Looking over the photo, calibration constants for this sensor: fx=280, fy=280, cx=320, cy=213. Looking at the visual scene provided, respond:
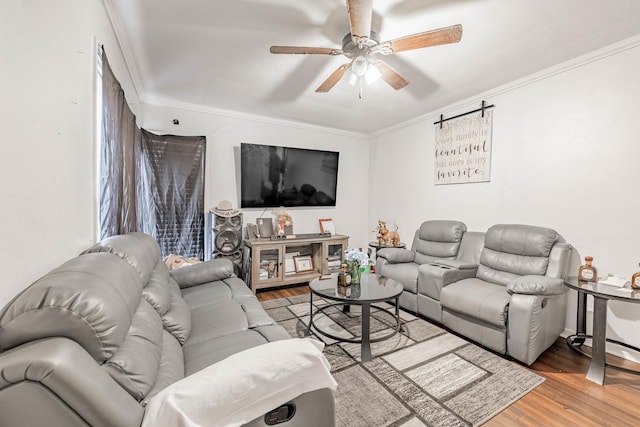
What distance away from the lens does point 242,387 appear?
2.63 ft

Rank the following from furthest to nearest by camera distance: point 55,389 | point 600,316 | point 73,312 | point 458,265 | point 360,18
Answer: point 458,265
point 600,316
point 360,18
point 73,312
point 55,389

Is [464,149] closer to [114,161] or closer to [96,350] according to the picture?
[114,161]

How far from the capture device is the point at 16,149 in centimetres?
91

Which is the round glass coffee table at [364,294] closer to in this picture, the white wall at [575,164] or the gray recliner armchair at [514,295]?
the gray recliner armchair at [514,295]

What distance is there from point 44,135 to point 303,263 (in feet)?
11.3

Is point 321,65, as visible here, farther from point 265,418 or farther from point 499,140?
point 265,418

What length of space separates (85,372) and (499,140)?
3739 millimetres

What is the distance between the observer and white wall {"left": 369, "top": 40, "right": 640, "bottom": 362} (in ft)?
7.36

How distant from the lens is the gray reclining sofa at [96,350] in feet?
2.00

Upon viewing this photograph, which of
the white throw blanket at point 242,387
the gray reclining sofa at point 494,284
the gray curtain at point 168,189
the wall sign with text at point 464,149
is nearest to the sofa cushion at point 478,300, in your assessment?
the gray reclining sofa at point 494,284

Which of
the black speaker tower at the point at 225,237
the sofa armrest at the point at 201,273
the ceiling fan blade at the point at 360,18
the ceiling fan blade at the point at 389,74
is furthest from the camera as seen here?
the black speaker tower at the point at 225,237

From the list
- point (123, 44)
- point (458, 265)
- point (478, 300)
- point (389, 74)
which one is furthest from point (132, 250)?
point (458, 265)

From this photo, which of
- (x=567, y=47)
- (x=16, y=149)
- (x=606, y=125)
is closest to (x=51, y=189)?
(x=16, y=149)

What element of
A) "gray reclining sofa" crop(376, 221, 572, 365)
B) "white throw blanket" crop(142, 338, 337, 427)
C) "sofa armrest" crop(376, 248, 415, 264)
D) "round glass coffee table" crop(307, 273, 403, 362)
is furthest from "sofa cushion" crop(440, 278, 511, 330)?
"white throw blanket" crop(142, 338, 337, 427)
